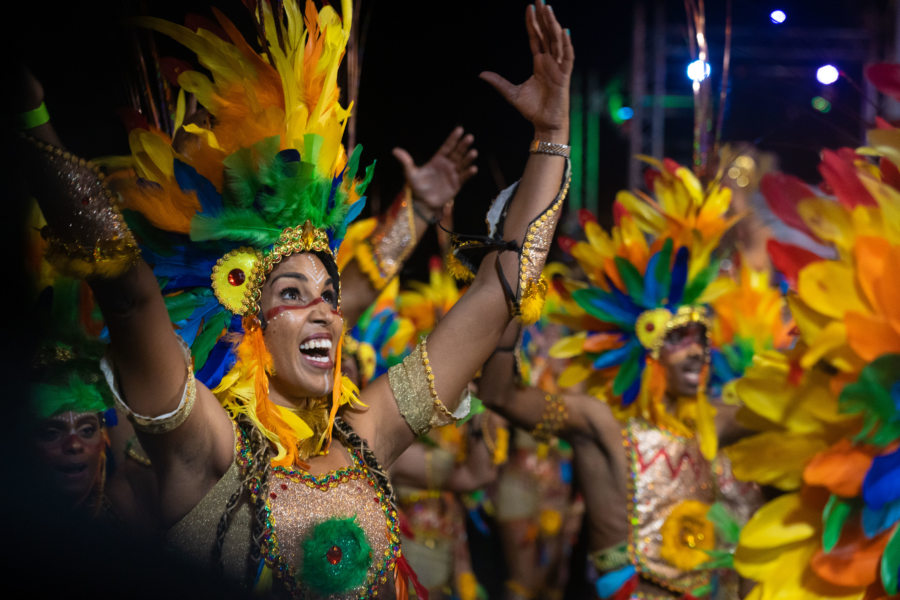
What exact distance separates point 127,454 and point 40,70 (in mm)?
1906

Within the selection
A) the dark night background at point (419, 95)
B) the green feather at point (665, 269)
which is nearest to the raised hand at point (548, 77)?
the dark night background at point (419, 95)

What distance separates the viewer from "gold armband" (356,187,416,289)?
3160mm

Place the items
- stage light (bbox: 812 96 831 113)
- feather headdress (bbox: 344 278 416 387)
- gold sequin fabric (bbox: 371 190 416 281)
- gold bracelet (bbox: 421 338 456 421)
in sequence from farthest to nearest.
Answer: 1. feather headdress (bbox: 344 278 416 387)
2. gold sequin fabric (bbox: 371 190 416 281)
3. stage light (bbox: 812 96 831 113)
4. gold bracelet (bbox: 421 338 456 421)

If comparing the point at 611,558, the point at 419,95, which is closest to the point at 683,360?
the point at 611,558

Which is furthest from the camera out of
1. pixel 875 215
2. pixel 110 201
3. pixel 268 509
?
pixel 268 509

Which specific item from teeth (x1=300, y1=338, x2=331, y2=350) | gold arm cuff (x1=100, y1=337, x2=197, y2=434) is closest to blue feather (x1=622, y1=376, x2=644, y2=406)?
teeth (x1=300, y1=338, x2=331, y2=350)

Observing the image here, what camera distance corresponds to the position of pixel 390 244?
325cm

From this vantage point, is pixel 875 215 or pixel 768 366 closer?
pixel 875 215

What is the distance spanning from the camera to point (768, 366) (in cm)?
174

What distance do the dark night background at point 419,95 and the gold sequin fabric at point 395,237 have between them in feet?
1.25

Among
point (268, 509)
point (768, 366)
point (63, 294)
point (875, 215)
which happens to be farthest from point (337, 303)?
point (875, 215)

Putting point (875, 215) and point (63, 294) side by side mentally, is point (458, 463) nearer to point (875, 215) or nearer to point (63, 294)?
point (63, 294)

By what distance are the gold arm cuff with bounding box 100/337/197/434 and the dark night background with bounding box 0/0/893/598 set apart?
1.29ft

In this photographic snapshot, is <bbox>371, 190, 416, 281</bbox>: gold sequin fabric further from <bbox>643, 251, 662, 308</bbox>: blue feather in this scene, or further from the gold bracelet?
<bbox>643, 251, 662, 308</bbox>: blue feather
